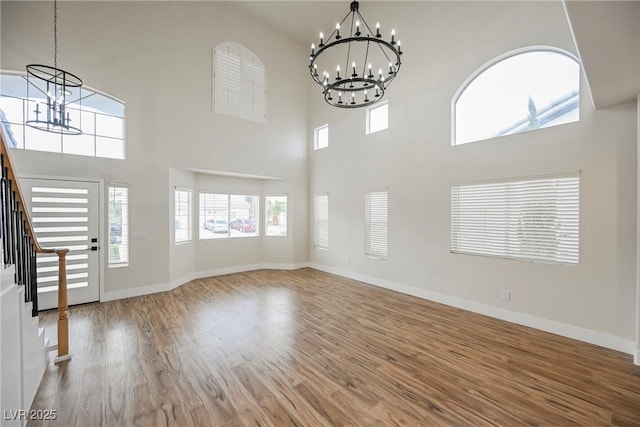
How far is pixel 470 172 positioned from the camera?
14.0ft

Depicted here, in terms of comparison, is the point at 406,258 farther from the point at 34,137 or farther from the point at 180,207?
the point at 34,137

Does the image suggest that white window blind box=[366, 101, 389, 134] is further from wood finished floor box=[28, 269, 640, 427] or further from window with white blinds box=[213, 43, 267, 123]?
wood finished floor box=[28, 269, 640, 427]

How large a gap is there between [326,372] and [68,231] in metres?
4.78

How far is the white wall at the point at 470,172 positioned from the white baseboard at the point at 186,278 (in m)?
1.56

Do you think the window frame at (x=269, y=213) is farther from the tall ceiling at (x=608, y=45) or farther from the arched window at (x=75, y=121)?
the tall ceiling at (x=608, y=45)

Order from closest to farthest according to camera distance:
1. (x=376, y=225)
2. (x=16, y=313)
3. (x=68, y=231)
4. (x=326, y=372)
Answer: (x=16, y=313) → (x=326, y=372) → (x=68, y=231) → (x=376, y=225)

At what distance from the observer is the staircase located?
5.50 ft

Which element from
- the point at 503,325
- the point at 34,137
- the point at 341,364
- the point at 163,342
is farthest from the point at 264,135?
the point at 503,325

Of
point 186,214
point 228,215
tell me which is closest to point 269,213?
point 228,215

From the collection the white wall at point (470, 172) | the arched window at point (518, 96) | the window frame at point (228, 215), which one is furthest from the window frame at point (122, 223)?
the arched window at point (518, 96)

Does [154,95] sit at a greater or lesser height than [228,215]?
greater

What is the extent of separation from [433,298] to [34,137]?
23.4ft

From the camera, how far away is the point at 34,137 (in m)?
4.14

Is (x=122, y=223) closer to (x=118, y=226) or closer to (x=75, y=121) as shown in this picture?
(x=118, y=226)
